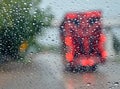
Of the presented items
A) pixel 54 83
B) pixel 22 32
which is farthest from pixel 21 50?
pixel 54 83

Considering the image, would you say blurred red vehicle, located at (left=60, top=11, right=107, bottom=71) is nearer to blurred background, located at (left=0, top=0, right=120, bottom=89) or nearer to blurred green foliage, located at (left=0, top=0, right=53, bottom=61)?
blurred background, located at (left=0, top=0, right=120, bottom=89)

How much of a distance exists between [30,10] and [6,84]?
801 millimetres

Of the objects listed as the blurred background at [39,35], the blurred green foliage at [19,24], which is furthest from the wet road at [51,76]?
the blurred green foliage at [19,24]

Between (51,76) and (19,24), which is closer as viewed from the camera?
(51,76)

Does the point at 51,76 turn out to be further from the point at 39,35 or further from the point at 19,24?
the point at 19,24

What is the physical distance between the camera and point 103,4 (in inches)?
141

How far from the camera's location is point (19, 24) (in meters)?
3.48

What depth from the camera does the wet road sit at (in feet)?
9.87

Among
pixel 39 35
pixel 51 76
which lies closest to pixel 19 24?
pixel 39 35

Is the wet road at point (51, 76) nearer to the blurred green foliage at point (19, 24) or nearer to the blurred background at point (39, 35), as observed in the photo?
the blurred background at point (39, 35)

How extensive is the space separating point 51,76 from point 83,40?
457mm

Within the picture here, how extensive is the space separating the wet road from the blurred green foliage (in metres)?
0.17

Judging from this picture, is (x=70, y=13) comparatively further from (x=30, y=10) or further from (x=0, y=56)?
(x=0, y=56)

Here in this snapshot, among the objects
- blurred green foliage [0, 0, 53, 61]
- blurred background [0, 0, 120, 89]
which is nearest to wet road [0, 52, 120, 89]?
blurred background [0, 0, 120, 89]
